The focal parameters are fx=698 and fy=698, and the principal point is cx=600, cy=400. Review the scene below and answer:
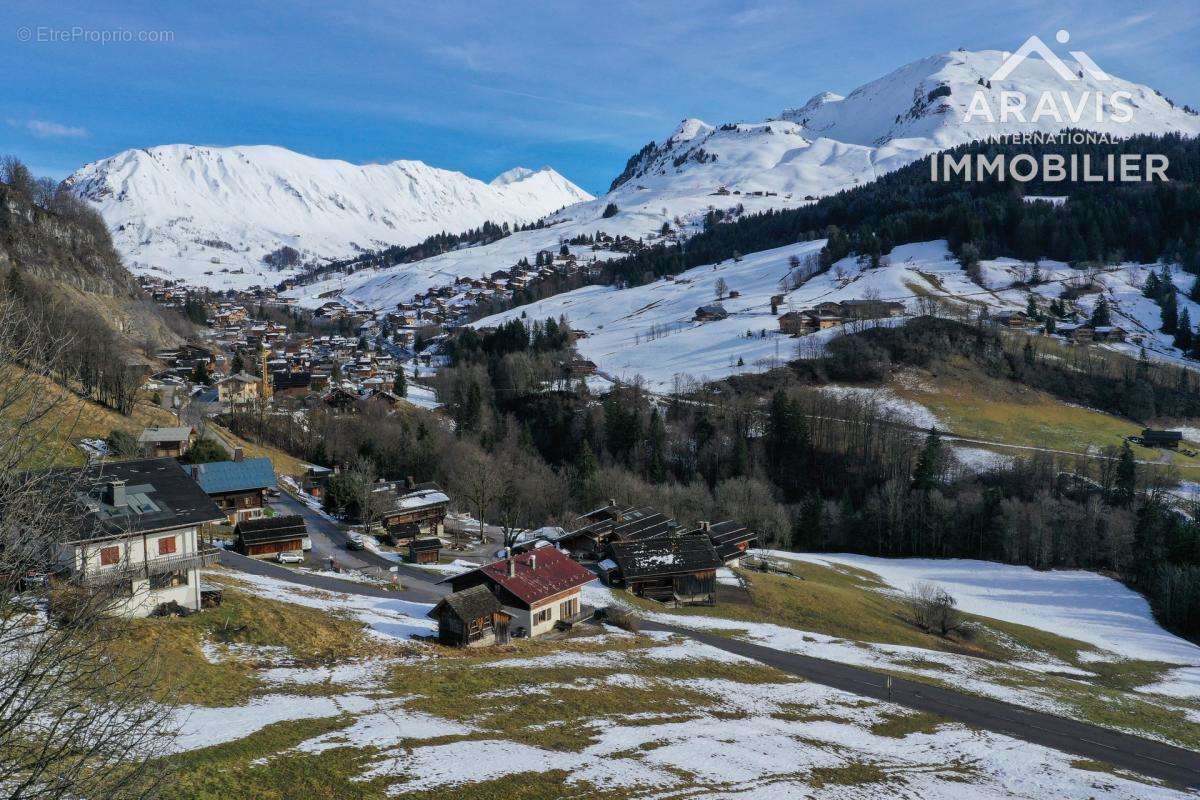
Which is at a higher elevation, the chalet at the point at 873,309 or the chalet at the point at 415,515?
the chalet at the point at 873,309

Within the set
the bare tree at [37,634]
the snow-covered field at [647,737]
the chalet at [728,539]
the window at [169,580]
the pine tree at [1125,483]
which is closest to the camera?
the bare tree at [37,634]

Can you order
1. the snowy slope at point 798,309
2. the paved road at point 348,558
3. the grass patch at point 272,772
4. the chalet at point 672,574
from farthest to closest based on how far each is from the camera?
1. the snowy slope at point 798,309
2. the chalet at point 672,574
3. the paved road at point 348,558
4. the grass patch at point 272,772

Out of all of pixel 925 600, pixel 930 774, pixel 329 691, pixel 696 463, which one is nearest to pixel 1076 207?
pixel 696 463

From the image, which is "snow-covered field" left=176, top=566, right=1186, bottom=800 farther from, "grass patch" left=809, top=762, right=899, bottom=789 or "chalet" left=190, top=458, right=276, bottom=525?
"chalet" left=190, top=458, right=276, bottom=525

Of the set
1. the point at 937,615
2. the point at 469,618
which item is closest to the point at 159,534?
the point at 469,618

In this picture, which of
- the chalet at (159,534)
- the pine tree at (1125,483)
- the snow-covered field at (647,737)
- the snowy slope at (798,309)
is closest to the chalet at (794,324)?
the snowy slope at (798,309)

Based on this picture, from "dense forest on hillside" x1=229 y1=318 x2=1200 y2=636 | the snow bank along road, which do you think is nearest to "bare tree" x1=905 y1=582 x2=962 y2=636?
the snow bank along road

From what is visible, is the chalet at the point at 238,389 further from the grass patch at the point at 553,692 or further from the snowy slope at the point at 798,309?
the grass patch at the point at 553,692
